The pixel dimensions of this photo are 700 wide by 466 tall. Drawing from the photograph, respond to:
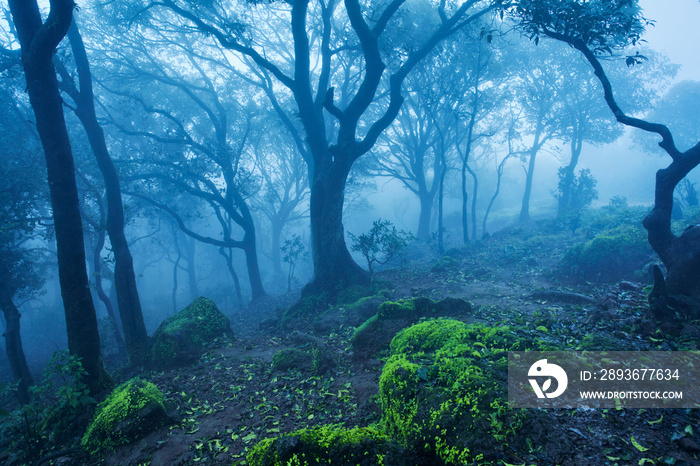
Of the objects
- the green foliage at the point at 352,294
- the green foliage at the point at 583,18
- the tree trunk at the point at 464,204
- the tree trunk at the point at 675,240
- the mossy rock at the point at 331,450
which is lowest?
the mossy rock at the point at 331,450

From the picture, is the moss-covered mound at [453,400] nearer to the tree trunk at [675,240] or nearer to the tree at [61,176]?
the tree trunk at [675,240]

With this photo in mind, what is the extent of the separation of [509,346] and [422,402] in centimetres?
169

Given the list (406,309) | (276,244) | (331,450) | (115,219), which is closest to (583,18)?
(406,309)

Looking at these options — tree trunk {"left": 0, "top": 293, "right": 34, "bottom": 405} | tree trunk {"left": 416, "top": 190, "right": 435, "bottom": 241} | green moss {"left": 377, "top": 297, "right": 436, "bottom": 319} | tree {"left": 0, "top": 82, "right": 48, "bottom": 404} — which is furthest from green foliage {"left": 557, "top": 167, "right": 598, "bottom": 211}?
tree trunk {"left": 0, "top": 293, "right": 34, "bottom": 405}

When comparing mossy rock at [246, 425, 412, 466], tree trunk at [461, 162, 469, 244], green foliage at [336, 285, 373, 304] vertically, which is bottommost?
mossy rock at [246, 425, 412, 466]

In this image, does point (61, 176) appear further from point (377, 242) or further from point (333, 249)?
point (377, 242)

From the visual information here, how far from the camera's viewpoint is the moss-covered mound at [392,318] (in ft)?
21.0

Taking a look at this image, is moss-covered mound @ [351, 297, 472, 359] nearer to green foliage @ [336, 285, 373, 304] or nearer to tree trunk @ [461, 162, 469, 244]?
green foliage @ [336, 285, 373, 304]

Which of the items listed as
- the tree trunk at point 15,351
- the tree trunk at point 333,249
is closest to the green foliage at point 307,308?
the tree trunk at point 333,249

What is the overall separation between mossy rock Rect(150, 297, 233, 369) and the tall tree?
679 mm

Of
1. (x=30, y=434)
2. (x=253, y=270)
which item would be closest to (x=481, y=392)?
(x=30, y=434)

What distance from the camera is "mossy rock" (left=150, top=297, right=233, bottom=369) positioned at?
8.02 m

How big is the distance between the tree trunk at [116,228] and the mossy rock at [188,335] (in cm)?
66

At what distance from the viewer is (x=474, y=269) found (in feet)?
46.9
